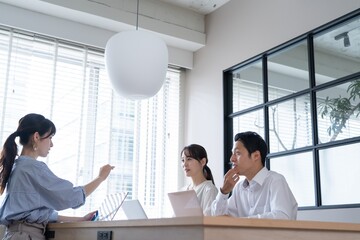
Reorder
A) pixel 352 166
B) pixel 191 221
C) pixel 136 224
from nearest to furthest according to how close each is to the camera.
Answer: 1. pixel 191 221
2. pixel 136 224
3. pixel 352 166

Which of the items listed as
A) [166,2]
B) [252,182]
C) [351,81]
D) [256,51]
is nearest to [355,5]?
[351,81]

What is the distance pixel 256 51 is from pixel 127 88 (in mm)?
1632

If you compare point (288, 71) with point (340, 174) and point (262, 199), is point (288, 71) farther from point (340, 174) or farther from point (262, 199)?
point (262, 199)

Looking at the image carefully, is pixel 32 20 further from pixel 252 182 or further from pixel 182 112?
pixel 252 182

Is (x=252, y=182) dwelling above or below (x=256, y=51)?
below

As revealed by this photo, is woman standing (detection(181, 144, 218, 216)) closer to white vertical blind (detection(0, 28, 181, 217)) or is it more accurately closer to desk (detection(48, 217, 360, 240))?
white vertical blind (detection(0, 28, 181, 217))

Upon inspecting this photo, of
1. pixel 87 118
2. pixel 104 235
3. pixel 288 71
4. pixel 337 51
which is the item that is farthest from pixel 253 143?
pixel 87 118

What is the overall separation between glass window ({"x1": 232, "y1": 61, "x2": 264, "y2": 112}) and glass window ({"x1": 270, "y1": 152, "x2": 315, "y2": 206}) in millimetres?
627

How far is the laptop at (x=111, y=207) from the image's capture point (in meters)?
2.35

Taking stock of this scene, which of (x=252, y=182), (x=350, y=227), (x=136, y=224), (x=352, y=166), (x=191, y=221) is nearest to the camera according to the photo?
(x=191, y=221)

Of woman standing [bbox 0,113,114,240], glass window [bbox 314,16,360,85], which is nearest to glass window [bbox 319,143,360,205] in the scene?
glass window [bbox 314,16,360,85]

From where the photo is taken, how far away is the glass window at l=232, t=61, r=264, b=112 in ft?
12.3

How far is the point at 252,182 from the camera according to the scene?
2348 mm

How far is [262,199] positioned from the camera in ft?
7.47
